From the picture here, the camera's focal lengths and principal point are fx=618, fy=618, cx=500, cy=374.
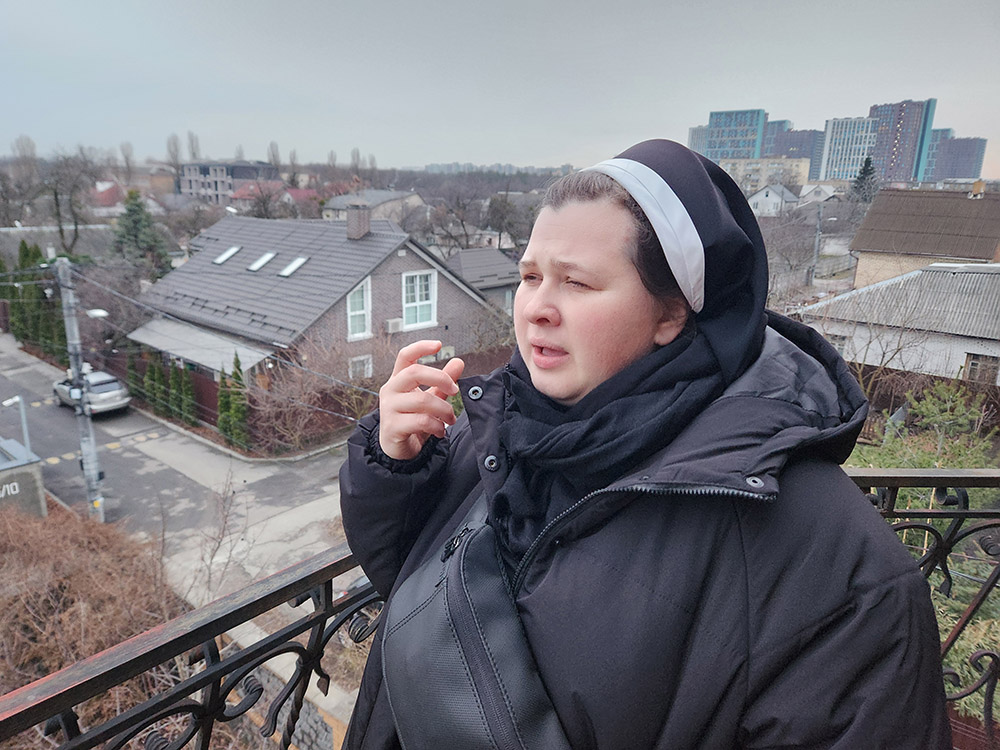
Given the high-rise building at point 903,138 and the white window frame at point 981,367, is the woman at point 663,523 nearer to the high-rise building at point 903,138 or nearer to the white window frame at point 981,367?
the white window frame at point 981,367

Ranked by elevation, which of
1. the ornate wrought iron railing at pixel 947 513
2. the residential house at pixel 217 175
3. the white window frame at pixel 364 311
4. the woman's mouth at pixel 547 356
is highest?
the residential house at pixel 217 175

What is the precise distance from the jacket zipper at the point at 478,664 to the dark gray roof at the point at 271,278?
33.5ft

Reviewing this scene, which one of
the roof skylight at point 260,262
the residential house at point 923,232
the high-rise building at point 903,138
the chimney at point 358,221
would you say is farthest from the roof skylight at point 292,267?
the high-rise building at point 903,138

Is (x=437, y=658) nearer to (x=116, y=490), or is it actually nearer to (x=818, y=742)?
(x=818, y=742)

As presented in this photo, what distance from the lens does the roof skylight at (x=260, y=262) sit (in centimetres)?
1278

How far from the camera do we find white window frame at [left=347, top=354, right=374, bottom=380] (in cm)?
1068

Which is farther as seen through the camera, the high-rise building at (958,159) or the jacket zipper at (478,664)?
the high-rise building at (958,159)

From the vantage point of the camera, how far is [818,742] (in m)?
0.67

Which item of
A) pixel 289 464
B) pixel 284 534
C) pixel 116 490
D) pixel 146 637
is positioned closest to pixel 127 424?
pixel 116 490

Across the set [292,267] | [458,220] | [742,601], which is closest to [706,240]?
[742,601]

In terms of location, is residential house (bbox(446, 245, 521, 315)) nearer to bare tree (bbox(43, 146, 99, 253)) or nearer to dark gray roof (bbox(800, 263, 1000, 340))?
dark gray roof (bbox(800, 263, 1000, 340))

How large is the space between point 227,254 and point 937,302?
13.2 metres

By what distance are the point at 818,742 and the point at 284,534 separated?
8.72 metres

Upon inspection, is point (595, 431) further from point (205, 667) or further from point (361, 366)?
point (361, 366)
